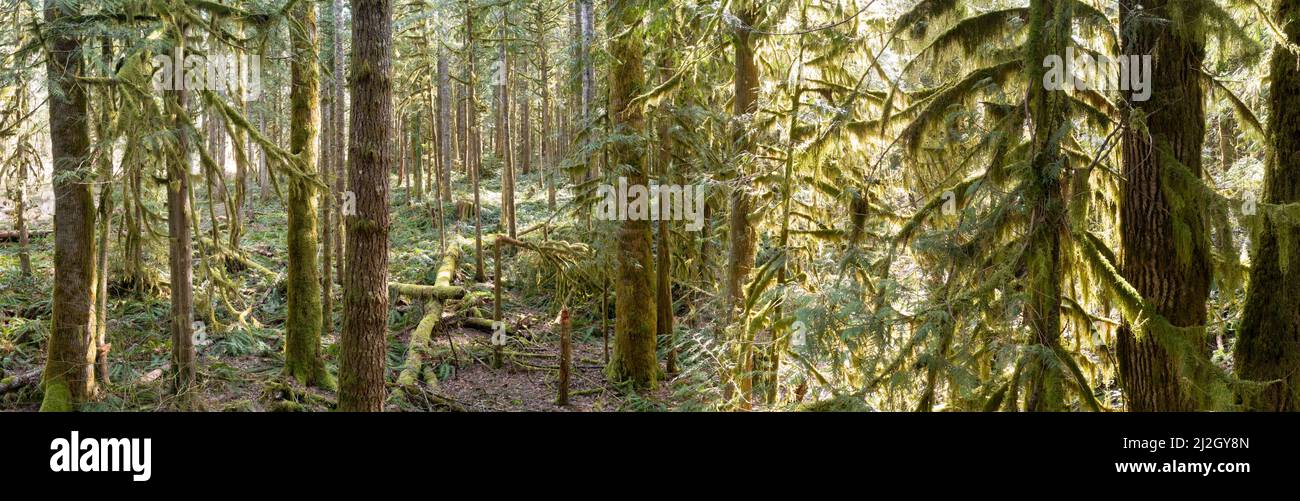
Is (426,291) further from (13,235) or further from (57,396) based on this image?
(13,235)

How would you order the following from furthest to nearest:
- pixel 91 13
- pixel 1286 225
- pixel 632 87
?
pixel 632 87 < pixel 91 13 < pixel 1286 225

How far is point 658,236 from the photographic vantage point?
43.4 feet

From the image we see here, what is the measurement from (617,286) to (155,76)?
22.0 feet

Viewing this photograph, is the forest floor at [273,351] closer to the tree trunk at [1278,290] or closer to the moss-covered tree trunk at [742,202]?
the moss-covered tree trunk at [742,202]

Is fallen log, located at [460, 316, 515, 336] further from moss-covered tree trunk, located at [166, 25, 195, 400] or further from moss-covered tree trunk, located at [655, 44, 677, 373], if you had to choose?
moss-covered tree trunk, located at [166, 25, 195, 400]

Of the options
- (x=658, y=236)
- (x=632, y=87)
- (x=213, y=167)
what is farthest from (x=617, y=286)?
(x=213, y=167)

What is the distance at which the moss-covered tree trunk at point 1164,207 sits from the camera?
4543 millimetres

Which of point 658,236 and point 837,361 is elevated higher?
point 658,236

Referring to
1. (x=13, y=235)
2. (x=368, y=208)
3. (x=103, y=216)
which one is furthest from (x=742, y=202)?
(x=13, y=235)

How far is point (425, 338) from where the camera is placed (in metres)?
13.6

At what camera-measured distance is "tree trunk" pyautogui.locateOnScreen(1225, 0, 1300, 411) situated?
215 inches

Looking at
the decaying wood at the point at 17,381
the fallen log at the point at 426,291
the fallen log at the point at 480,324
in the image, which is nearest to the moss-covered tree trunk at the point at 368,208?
the decaying wood at the point at 17,381

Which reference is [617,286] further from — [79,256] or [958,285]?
[958,285]

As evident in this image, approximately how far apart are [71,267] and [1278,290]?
1171 cm
